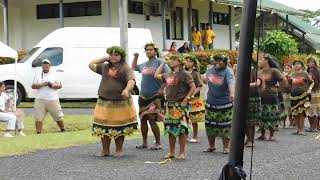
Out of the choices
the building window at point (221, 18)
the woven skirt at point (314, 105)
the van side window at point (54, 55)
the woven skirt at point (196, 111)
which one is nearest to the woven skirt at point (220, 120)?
the woven skirt at point (196, 111)

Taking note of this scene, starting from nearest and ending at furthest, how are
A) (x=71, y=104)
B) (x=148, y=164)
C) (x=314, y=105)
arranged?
(x=148, y=164) < (x=314, y=105) < (x=71, y=104)

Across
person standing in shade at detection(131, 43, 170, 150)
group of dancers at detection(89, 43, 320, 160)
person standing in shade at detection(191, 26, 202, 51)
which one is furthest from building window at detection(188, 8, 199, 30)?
person standing in shade at detection(131, 43, 170, 150)

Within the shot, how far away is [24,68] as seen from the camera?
19266 millimetres

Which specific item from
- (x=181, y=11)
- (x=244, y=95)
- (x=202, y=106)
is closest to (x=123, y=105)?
(x=202, y=106)

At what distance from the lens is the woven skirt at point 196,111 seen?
12203mm

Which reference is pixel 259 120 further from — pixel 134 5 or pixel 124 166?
pixel 134 5

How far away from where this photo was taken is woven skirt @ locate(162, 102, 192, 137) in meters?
9.18

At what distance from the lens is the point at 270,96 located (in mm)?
12281

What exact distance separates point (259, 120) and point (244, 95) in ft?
31.0

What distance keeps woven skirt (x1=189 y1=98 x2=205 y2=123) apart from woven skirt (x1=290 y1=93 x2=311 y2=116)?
2824 millimetres

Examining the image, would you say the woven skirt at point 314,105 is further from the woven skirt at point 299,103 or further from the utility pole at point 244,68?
the utility pole at point 244,68

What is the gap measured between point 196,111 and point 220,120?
2296mm

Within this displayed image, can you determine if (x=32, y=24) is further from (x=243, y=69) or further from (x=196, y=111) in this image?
(x=243, y=69)

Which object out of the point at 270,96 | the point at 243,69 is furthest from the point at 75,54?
the point at 243,69
